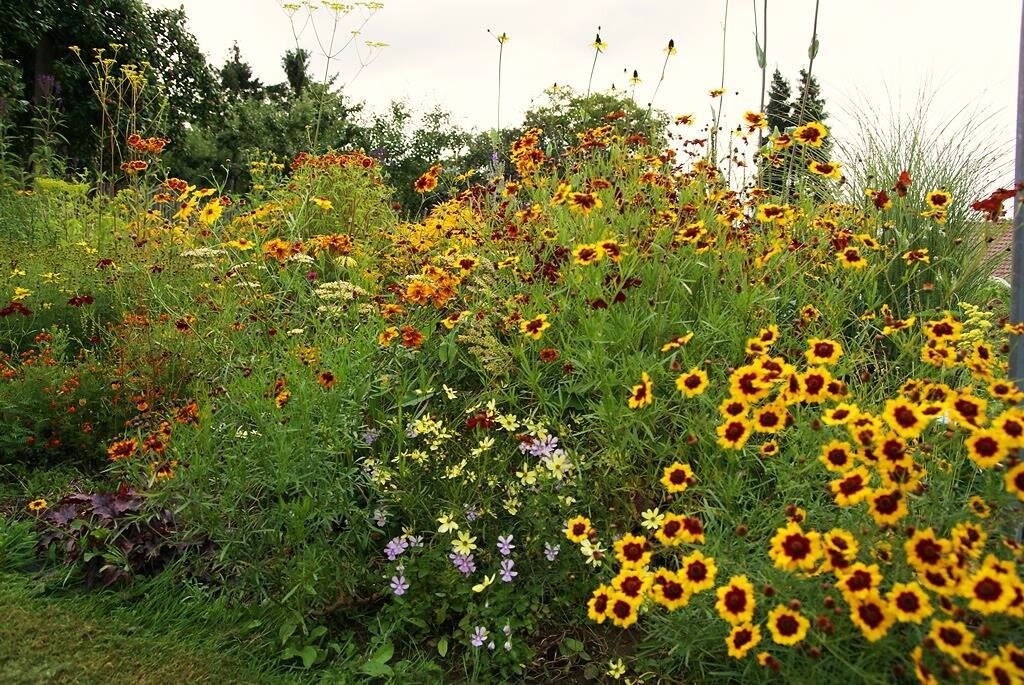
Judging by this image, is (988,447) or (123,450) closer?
(988,447)

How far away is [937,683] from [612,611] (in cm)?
69

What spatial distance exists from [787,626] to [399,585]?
1.29m

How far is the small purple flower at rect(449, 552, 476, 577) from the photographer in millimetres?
2592

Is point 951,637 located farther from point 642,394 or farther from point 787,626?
point 642,394

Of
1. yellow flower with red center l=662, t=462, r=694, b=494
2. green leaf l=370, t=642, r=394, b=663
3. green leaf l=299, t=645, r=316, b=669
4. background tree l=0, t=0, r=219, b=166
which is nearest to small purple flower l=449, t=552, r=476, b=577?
green leaf l=370, t=642, r=394, b=663

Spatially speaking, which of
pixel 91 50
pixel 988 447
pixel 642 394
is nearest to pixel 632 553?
pixel 642 394

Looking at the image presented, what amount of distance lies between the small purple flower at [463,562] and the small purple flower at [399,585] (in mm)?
164

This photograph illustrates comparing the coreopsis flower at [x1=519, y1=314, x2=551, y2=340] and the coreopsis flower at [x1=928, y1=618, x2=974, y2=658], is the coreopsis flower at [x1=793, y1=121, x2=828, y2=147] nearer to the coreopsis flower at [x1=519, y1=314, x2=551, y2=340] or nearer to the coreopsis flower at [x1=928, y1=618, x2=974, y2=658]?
the coreopsis flower at [x1=519, y1=314, x2=551, y2=340]

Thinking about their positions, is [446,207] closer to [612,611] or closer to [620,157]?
[620,157]

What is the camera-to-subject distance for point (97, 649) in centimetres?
246

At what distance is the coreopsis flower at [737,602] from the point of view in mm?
1772

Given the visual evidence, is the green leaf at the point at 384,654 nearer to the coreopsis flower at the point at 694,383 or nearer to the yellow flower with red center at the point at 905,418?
the coreopsis flower at the point at 694,383

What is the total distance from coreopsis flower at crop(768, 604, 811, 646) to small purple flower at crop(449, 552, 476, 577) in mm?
1103

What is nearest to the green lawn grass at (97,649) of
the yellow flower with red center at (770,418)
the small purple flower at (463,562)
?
the small purple flower at (463,562)
